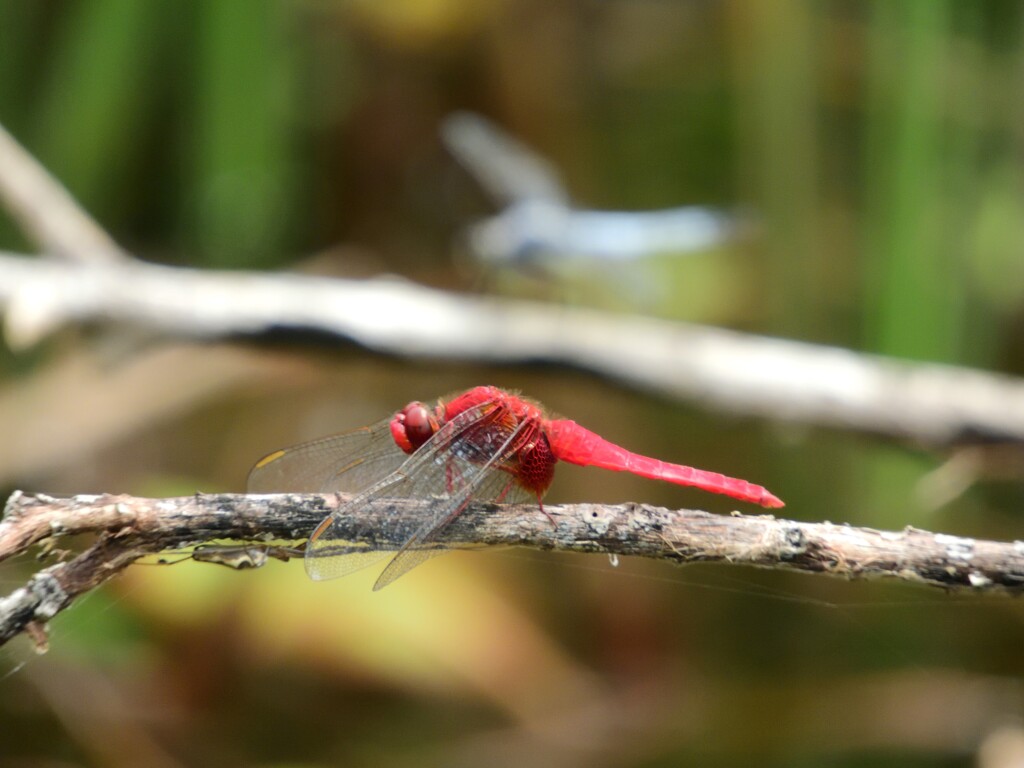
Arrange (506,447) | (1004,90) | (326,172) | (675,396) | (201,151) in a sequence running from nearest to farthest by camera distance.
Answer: (506,447)
(675,396)
(1004,90)
(201,151)
(326,172)

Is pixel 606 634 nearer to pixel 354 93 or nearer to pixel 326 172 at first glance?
pixel 326 172

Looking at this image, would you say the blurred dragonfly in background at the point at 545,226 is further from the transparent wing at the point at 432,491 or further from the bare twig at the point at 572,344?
the transparent wing at the point at 432,491

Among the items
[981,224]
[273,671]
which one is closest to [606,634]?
[273,671]

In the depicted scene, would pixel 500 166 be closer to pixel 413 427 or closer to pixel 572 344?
pixel 572 344

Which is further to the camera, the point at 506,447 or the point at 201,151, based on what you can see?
the point at 201,151

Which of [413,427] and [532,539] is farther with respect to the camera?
[413,427]

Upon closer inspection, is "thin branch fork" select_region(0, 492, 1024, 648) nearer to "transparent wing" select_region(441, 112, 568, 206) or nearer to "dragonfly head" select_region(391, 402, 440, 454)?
"dragonfly head" select_region(391, 402, 440, 454)

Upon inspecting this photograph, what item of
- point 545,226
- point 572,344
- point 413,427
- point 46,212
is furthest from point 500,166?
point 413,427
